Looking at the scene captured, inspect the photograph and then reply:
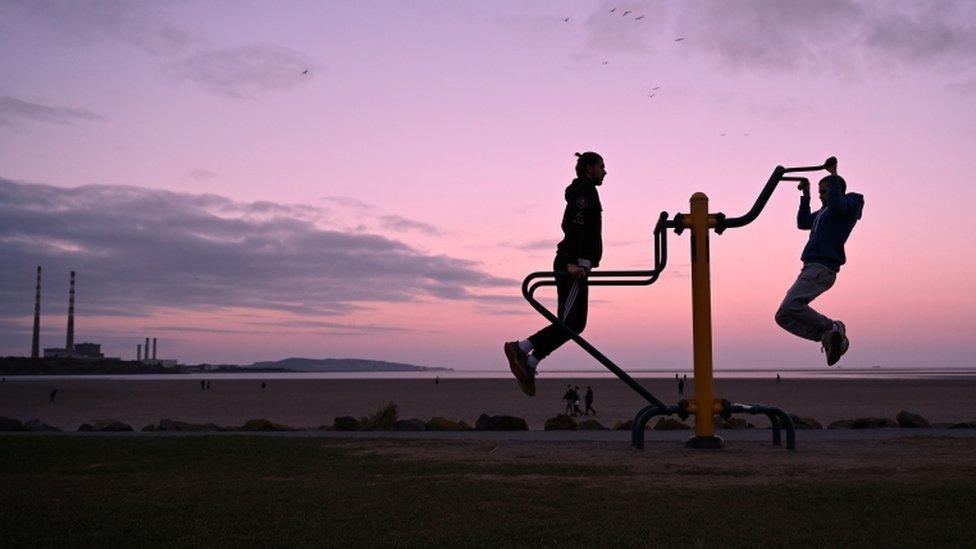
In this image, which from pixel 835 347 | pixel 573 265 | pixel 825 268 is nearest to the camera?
pixel 573 265

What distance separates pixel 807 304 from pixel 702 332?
45.1 inches

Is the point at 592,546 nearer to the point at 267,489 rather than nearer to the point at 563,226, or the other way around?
the point at 267,489

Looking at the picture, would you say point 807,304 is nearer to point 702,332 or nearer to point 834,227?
point 834,227

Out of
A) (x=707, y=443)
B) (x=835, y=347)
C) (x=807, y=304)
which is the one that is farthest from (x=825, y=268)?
(x=707, y=443)

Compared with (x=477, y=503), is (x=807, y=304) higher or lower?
higher

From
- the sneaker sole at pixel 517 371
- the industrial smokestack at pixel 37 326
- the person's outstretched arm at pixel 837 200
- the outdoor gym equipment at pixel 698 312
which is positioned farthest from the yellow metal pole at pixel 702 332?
the industrial smokestack at pixel 37 326

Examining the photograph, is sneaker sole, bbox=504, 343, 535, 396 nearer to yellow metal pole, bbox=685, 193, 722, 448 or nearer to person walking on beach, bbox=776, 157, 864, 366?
yellow metal pole, bbox=685, 193, 722, 448

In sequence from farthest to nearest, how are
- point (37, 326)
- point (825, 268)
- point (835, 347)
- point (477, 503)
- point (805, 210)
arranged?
point (37, 326) → point (805, 210) → point (825, 268) → point (835, 347) → point (477, 503)

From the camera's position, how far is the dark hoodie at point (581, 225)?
824 cm

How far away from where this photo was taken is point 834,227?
8781mm

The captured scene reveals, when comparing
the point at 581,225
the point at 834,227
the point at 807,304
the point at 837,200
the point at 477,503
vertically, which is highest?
the point at 837,200

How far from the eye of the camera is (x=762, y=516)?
16.1ft

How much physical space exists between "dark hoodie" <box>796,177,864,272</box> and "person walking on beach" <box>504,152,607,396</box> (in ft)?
7.27

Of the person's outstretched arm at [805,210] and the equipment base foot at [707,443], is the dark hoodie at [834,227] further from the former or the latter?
the equipment base foot at [707,443]
